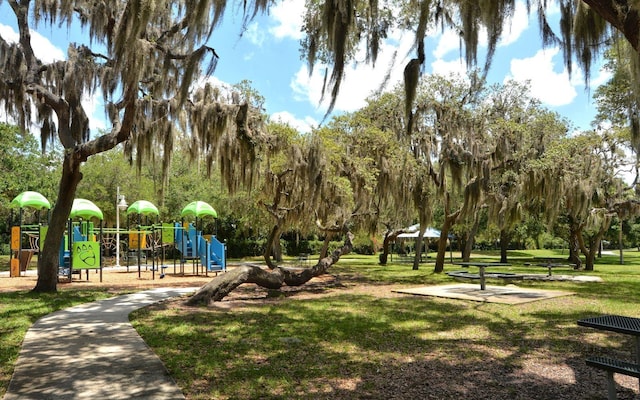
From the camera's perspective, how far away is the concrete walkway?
369cm

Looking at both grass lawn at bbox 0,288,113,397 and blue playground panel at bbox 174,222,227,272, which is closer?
grass lawn at bbox 0,288,113,397

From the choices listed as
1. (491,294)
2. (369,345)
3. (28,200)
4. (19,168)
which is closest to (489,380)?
(369,345)

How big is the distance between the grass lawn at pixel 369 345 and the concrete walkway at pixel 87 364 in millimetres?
154

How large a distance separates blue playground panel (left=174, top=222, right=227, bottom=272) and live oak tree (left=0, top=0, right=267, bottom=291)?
4.69 metres

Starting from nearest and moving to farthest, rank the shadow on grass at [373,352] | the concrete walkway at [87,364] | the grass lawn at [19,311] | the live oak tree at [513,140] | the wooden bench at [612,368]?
the wooden bench at [612,368] → the concrete walkway at [87,364] → the shadow on grass at [373,352] → the grass lawn at [19,311] → the live oak tree at [513,140]

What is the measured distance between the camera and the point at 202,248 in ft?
52.9

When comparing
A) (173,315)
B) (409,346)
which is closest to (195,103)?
(173,315)

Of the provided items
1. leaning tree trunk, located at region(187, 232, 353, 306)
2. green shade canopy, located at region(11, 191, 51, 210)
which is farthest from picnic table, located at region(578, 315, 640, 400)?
green shade canopy, located at region(11, 191, 51, 210)

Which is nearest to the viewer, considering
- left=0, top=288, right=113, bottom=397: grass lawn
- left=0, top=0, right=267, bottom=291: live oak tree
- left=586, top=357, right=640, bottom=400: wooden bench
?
left=586, top=357, right=640, bottom=400: wooden bench

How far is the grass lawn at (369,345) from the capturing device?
396cm

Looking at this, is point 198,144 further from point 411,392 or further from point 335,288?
point 411,392

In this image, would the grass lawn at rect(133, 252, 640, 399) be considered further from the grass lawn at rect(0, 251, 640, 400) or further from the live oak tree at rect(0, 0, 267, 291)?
the live oak tree at rect(0, 0, 267, 291)

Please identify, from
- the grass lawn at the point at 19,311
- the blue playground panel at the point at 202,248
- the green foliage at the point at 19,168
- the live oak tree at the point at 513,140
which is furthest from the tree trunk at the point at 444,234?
the green foliage at the point at 19,168

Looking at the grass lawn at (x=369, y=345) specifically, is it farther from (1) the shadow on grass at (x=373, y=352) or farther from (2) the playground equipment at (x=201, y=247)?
(2) the playground equipment at (x=201, y=247)
